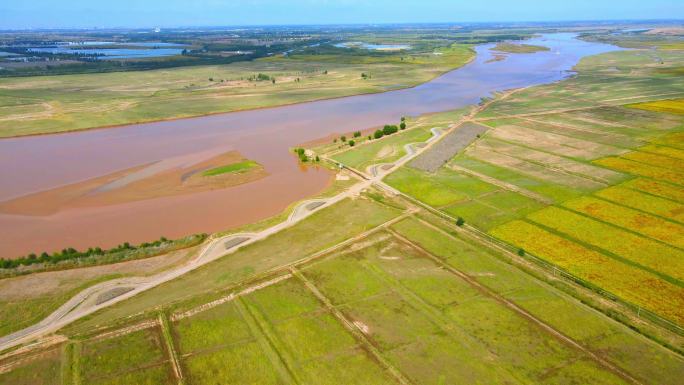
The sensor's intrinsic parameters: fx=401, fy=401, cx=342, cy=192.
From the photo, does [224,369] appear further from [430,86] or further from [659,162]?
[430,86]

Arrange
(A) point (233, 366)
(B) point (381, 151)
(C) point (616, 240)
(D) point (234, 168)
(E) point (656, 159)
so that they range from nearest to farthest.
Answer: (A) point (233, 366) → (C) point (616, 240) → (E) point (656, 159) → (D) point (234, 168) → (B) point (381, 151)

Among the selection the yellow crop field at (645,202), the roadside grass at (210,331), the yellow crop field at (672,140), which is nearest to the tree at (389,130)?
the yellow crop field at (645,202)

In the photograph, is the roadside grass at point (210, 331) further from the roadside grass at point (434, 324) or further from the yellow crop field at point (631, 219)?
the yellow crop field at point (631, 219)

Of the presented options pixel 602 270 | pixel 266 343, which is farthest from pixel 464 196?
pixel 266 343

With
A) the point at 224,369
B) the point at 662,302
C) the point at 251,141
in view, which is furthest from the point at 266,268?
the point at 251,141

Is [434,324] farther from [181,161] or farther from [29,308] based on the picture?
[181,161]

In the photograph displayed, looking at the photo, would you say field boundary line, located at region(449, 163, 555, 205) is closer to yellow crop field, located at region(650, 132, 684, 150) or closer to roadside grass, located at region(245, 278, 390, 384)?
roadside grass, located at region(245, 278, 390, 384)
